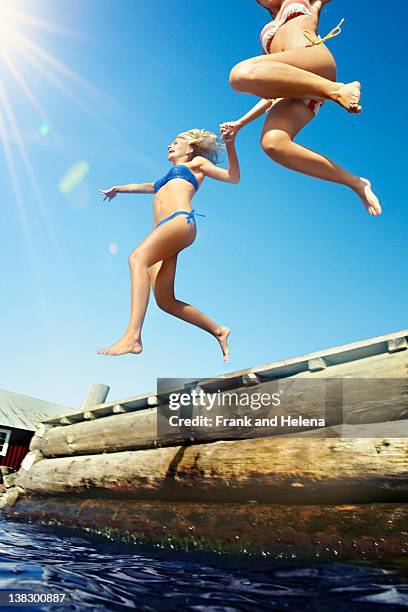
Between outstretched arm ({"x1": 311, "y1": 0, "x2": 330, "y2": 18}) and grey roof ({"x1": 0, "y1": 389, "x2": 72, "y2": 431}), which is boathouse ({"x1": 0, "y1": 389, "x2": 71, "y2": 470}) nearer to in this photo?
grey roof ({"x1": 0, "y1": 389, "x2": 72, "y2": 431})

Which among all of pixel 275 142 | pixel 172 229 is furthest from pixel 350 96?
pixel 172 229

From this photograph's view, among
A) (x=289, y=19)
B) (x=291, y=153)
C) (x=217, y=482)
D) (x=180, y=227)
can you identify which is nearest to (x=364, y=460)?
(x=217, y=482)

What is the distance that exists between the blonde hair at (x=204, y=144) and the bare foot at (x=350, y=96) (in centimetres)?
215

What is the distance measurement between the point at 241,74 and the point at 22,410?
21.4 metres

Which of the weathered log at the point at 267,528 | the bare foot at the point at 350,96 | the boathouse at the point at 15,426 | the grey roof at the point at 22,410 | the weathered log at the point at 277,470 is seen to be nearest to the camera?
the weathered log at the point at 267,528

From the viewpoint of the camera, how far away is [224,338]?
4.27 meters

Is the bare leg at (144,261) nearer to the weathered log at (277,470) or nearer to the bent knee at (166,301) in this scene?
the bent knee at (166,301)

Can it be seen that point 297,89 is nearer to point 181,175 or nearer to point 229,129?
point 229,129

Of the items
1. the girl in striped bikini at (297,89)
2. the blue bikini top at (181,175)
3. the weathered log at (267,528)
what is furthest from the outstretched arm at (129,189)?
the weathered log at (267,528)

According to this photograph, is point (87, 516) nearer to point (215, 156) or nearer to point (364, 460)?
point (364, 460)

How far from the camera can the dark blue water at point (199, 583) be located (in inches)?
56.6

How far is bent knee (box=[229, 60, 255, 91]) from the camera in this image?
2.74 m

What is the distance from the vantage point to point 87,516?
4.07 metres

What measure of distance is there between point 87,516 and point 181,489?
1231 millimetres
